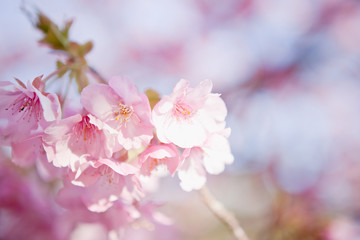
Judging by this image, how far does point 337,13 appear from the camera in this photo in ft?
11.7

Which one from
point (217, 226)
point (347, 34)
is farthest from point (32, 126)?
point (347, 34)

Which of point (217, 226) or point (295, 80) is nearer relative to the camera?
point (217, 226)

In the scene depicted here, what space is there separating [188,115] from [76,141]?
317mm

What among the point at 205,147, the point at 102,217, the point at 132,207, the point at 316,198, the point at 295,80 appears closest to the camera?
the point at 205,147

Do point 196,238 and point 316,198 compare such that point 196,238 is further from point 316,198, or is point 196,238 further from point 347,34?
point 347,34

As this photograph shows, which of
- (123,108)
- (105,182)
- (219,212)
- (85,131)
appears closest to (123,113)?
(123,108)

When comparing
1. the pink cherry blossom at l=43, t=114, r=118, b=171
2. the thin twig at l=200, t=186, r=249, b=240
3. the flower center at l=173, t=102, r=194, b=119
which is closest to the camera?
the pink cherry blossom at l=43, t=114, r=118, b=171

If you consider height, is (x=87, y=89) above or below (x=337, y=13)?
below

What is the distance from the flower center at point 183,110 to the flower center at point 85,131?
0.23 meters

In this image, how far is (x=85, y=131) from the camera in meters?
0.79

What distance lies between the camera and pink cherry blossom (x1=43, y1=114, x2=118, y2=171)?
71 centimetres

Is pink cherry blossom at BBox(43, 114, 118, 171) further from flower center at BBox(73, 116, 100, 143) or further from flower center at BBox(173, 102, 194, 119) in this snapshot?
flower center at BBox(173, 102, 194, 119)

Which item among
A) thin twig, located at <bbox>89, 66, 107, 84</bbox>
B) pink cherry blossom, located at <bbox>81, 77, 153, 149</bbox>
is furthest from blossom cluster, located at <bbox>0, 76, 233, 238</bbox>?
thin twig, located at <bbox>89, 66, 107, 84</bbox>

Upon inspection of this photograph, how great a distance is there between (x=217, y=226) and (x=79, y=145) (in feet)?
8.18
